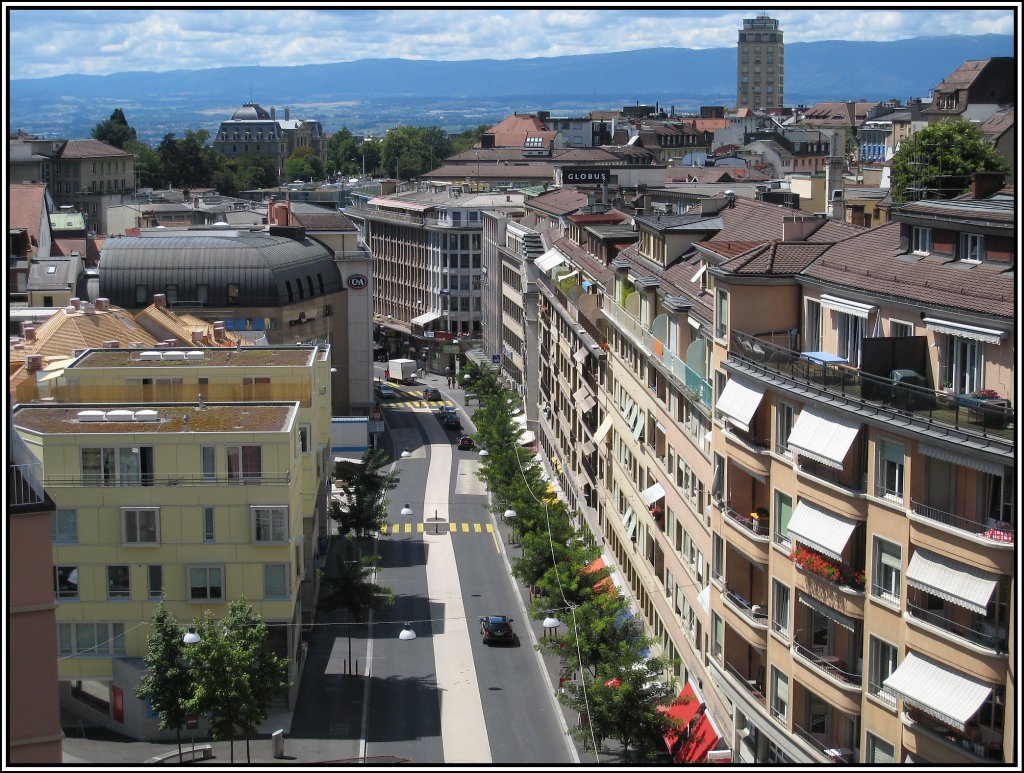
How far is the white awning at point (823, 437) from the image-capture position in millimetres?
33375

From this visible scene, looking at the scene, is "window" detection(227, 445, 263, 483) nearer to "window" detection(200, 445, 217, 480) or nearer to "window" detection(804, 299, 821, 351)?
"window" detection(200, 445, 217, 480)

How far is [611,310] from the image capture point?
67312mm

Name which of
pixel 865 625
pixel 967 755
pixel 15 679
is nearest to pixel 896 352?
pixel 865 625

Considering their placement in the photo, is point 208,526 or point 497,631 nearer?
point 208,526

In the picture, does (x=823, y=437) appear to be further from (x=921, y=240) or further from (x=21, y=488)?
(x=21, y=488)

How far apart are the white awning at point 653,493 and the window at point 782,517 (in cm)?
1574

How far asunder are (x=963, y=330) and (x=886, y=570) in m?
5.26

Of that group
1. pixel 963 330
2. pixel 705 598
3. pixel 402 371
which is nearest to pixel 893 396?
pixel 963 330

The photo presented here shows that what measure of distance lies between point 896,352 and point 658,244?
27.0 meters

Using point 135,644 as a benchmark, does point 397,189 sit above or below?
above

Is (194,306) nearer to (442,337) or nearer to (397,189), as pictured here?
(442,337)

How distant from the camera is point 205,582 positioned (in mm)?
51500

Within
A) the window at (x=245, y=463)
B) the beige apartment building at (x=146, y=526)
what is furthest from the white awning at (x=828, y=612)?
the window at (x=245, y=463)

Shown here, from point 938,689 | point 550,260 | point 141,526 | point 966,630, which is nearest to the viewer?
point 966,630
